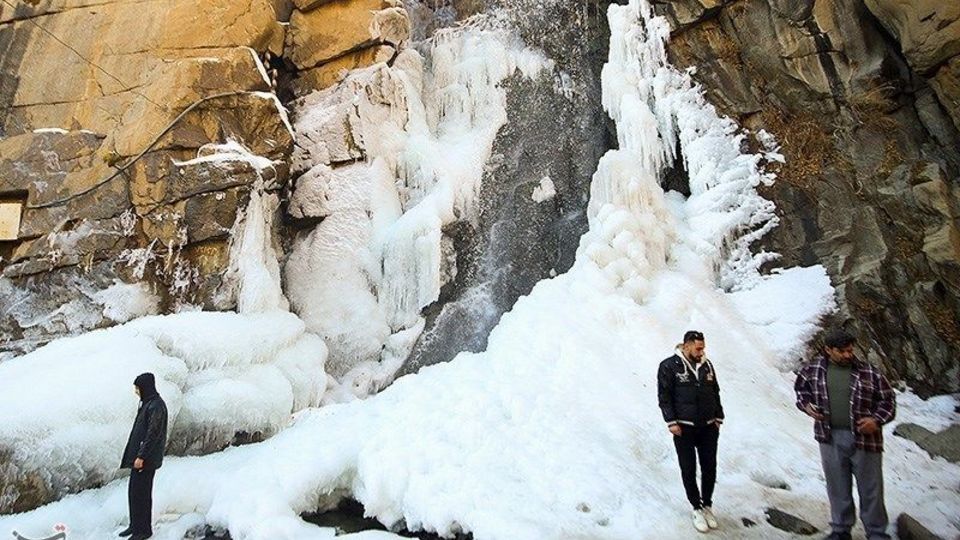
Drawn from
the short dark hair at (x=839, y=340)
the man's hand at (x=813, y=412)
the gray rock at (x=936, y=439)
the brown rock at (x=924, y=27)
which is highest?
the brown rock at (x=924, y=27)

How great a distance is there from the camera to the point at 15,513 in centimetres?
626

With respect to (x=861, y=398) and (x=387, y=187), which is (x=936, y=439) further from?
(x=387, y=187)

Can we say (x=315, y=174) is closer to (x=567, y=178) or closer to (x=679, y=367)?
(x=567, y=178)

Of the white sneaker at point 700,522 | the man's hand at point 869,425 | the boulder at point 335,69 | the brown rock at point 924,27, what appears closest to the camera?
the man's hand at point 869,425

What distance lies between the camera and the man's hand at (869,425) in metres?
3.71

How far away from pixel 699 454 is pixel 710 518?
51 centimetres

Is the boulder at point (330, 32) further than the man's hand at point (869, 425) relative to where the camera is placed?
Yes

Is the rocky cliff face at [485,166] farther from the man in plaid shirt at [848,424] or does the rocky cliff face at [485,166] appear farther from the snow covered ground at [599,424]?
the man in plaid shirt at [848,424]

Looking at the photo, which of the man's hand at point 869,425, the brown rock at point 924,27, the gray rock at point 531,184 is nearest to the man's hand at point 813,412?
the man's hand at point 869,425

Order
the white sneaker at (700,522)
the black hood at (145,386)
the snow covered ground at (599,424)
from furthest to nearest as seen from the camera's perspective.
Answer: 1. the black hood at (145,386)
2. the snow covered ground at (599,424)
3. the white sneaker at (700,522)

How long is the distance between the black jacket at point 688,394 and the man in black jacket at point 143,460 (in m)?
4.71

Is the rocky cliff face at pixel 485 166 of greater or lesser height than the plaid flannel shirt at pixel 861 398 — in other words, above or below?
above

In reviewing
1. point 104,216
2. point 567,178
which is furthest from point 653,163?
point 104,216

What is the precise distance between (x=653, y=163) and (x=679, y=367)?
300 inches
